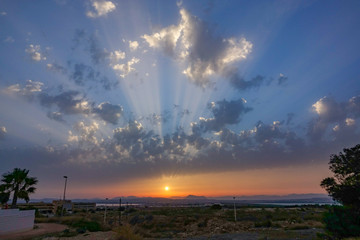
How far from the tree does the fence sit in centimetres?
2757

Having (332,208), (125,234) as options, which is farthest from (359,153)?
(125,234)

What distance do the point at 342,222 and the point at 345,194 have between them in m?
2.31

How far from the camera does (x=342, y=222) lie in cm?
1248

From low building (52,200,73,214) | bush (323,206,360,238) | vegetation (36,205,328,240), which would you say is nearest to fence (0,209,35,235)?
vegetation (36,205,328,240)

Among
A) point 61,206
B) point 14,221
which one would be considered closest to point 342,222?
point 14,221

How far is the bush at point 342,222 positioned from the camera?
12.0 meters

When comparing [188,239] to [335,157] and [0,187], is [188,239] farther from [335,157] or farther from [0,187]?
[0,187]

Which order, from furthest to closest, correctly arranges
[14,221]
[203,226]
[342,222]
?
1. [203,226]
2. [14,221]
3. [342,222]

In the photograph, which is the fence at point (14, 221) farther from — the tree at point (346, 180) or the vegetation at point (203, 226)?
the tree at point (346, 180)

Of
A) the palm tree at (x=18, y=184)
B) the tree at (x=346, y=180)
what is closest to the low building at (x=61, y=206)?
the palm tree at (x=18, y=184)

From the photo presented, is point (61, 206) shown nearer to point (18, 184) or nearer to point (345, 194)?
point (18, 184)

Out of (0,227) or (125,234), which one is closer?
(125,234)

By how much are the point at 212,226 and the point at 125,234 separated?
1719 cm

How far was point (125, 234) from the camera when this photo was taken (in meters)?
16.8
